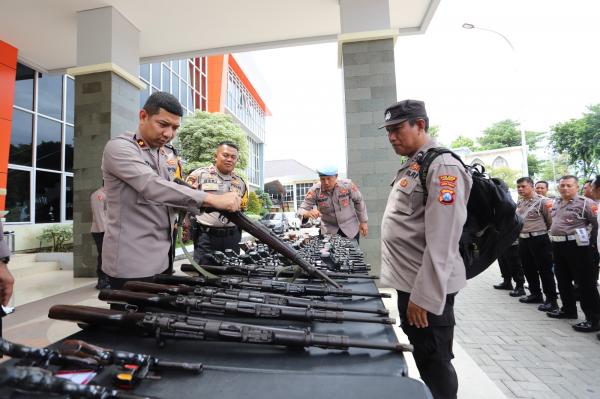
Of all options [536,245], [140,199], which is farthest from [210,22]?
[536,245]

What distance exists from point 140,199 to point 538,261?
19.5ft

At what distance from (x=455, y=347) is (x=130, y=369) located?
3.50 m

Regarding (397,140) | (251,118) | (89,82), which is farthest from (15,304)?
(251,118)

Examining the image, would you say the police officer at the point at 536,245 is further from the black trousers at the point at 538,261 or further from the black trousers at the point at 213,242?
the black trousers at the point at 213,242

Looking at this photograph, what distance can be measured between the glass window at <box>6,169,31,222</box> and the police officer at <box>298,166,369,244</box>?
8296 mm

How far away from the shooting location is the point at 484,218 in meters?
1.82

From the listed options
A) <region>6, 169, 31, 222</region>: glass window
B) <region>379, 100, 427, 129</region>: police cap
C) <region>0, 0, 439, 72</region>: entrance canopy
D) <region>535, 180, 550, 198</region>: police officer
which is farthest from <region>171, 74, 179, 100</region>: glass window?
<region>379, 100, 427, 129</region>: police cap

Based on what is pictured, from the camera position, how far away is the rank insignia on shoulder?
60.5 inches

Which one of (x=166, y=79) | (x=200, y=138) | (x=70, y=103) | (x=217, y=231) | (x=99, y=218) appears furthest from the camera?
(x=166, y=79)

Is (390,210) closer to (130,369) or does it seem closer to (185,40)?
(130,369)

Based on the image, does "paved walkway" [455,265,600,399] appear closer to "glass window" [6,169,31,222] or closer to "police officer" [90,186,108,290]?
"police officer" [90,186,108,290]

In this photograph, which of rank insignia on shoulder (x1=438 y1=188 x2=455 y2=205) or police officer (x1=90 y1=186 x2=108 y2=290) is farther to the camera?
police officer (x1=90 y1=186 x2=108 y2=290)

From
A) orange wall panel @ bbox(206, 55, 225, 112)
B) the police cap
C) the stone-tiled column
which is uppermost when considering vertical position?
orange wall panel @ bbox(206, 55, 225, 112)

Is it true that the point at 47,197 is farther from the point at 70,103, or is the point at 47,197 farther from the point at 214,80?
the point at 214,80
